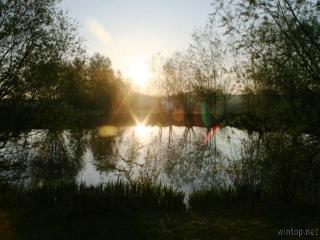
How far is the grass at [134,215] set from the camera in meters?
10.7

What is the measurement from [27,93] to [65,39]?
3.89m

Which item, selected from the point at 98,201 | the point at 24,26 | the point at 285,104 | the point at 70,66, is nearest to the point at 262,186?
the point at 285,104

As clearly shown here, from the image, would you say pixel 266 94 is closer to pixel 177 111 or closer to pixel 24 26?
pixel 24 26

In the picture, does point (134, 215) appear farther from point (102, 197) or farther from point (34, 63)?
point (34, 63)

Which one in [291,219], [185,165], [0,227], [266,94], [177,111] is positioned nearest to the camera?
[0,227]

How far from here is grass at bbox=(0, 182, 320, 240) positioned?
1070 centimetres

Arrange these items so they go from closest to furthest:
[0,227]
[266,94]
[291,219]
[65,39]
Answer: [0,227]
[291,219]
[266,94]
[65,39]

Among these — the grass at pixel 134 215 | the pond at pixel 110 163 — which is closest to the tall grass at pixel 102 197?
the grass at pixel 134 215

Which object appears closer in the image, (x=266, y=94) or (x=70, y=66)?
(x=266, y=94)

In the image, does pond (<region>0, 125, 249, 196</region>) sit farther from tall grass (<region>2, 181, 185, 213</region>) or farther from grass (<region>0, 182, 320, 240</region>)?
grass (<region>0, 182, 320, 240</region>)

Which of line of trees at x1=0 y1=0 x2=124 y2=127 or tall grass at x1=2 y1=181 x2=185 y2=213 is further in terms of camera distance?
line of trees at x1=0 y1=0 x2=124 y2=127

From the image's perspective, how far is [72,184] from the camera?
14.2m

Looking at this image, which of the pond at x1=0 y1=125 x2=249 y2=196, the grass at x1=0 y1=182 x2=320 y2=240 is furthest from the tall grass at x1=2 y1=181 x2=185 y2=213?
the pond at x1=0 y1=125 x2=249 y2=196

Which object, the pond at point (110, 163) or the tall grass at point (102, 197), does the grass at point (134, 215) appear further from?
the pond at point (110, 163)
